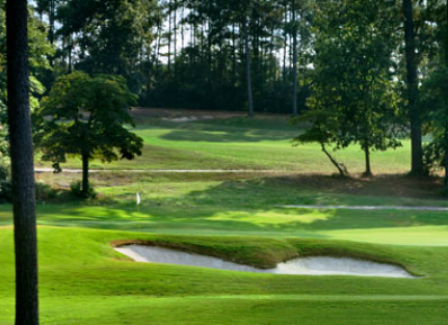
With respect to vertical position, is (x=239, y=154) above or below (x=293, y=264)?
above

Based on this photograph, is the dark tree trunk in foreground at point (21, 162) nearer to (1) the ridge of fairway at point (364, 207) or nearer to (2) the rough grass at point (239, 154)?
(1) the ridge of fairway at point (364, 207)

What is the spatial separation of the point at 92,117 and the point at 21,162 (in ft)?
85.1

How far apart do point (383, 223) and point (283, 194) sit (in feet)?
36.2

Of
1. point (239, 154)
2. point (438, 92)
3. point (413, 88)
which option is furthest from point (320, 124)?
point (239, 154)

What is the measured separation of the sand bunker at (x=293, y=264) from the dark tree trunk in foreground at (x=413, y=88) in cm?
2857

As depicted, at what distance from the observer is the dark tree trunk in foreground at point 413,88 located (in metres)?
43.0

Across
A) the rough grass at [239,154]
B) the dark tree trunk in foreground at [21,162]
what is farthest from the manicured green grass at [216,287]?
the rough grass at [239,154]

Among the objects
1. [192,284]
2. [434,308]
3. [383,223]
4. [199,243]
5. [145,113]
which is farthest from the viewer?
[145,113]

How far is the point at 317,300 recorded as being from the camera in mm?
11219

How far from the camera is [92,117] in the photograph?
112 ft

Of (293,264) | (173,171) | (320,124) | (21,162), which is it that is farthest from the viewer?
(173,171)

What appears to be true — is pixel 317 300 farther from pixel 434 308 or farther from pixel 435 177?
pixel 435 177

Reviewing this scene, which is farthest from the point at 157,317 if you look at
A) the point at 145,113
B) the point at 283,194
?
the point at 145,113

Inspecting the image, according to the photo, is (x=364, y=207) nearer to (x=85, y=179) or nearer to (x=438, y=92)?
(x=438, y=92)
